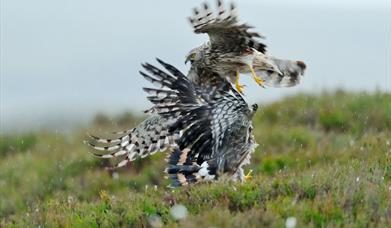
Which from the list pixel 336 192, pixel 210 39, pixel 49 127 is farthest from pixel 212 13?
pixel 49 127

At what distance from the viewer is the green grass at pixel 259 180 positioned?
6.79 m

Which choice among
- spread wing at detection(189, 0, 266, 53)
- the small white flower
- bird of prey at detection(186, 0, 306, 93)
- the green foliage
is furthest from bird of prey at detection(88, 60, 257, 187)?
the green foliage

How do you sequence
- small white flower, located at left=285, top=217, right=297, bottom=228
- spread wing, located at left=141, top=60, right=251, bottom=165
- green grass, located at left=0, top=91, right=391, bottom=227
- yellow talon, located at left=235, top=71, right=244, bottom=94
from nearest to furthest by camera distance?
small white flower, located at left=285, top=217, right=297, bottom=228, green grass, located at left=0, top=91, right=391, bottom=227, spread wing, located at left=141, top=60, right=251, bottom=165, yellow talon, located at left=235, top=71, right=244, bottom=94

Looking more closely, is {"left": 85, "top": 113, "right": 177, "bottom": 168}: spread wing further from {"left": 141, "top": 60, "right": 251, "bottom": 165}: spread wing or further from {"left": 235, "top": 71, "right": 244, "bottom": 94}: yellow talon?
{"left": 235, "top": 71, "right": 244, "bottom": 94}: yellow talon

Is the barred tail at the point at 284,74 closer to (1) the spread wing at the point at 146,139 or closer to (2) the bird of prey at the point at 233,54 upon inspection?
(2) the bird of prey at the point at 233,54

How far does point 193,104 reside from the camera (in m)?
8.05

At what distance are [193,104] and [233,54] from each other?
29.6 inches

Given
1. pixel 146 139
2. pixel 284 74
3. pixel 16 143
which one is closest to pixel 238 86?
pixel 284 74

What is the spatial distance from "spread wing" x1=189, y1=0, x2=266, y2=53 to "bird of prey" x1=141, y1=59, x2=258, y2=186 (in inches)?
18.5

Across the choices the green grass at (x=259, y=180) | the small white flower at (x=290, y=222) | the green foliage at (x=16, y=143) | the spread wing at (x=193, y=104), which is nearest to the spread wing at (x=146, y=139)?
the green grass at (x=259, y=180)

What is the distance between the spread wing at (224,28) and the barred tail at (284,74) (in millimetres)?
347

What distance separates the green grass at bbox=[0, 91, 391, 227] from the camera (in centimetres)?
679

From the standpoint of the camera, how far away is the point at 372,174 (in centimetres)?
802

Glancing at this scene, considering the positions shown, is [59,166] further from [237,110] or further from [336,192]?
[336,192]
